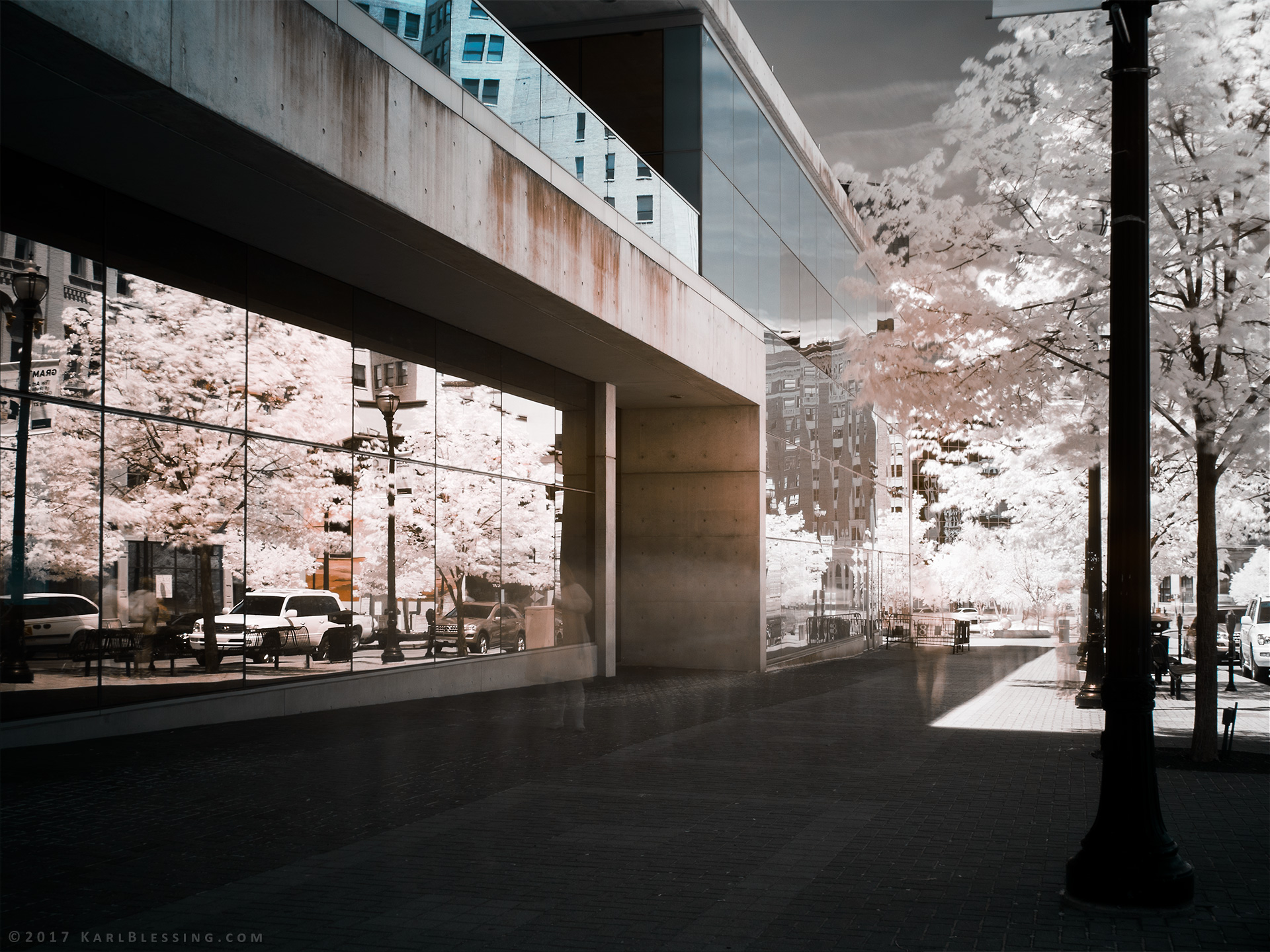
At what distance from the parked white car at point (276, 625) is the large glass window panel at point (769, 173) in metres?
14.8

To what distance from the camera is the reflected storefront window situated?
11445mm

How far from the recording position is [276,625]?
47.1 ft

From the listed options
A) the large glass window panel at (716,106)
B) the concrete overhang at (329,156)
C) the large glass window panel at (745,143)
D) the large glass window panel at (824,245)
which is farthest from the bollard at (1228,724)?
the large glass window panel at (824,245)

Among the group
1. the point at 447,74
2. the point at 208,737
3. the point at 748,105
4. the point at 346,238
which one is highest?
the point at 748,105

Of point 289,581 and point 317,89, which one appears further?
point 289,581

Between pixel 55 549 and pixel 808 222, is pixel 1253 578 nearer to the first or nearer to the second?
pixel 808 222

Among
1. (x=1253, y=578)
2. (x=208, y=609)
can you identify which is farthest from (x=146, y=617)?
(x=1253, y=578)

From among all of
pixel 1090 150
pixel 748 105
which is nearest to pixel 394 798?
pixel 1090 150

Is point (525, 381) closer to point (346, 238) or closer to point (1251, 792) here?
point (346, 238)

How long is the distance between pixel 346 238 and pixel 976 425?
349 inches

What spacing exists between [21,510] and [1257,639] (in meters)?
25.2

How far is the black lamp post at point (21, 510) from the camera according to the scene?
10750 mm

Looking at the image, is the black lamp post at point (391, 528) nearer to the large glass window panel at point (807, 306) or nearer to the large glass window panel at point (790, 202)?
the large glass window panel at point (790, 202)

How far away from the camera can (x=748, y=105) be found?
25203 millimetres
